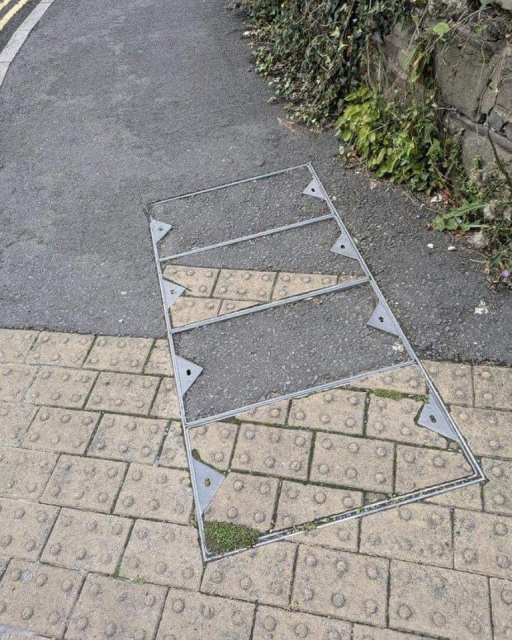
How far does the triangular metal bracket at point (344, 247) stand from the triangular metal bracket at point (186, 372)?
1.18 m

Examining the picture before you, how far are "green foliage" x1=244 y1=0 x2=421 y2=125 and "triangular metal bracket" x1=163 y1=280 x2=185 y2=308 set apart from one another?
2025 mm

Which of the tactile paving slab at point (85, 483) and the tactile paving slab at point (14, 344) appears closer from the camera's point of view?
the tactile paving slab at point (85, 483)

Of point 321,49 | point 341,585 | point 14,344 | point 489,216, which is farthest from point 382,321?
point 321,49

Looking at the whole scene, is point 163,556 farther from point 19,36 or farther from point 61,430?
point 19,36

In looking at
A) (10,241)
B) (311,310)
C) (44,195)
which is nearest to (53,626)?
(311,310)

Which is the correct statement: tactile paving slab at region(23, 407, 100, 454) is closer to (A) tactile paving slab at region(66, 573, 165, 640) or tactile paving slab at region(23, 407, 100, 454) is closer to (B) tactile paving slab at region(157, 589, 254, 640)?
(A) tactile paving slab at region(66, 573, 165, 640)

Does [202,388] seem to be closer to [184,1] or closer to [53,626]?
[53,626]

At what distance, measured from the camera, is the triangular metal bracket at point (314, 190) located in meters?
3.77

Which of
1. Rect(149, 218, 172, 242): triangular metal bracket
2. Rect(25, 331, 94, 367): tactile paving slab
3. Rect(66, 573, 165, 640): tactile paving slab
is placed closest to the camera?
Rect(66, 573, 165, 640): tactile paving slab

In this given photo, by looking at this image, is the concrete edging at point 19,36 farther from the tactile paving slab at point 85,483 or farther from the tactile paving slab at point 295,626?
the tactile paving slab at point 295,626

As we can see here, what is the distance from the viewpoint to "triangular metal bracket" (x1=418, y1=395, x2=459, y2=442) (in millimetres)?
2424

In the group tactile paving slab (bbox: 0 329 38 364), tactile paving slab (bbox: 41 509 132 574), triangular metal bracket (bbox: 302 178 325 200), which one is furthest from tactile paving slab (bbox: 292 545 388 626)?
triangular metal bracket (bbox: 302 178 325 200)

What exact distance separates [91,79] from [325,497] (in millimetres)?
5092

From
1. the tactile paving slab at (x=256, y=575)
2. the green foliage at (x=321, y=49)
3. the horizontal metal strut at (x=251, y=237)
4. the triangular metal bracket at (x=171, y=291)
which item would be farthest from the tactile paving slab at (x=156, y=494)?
the green foliage at (x=321, y=49)
